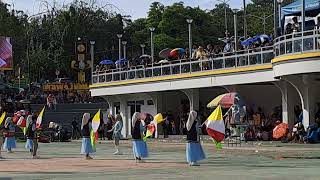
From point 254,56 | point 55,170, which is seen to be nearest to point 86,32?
point 254,56

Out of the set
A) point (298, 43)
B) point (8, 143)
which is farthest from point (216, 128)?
point (8, 143)

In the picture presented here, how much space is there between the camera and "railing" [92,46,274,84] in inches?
1455

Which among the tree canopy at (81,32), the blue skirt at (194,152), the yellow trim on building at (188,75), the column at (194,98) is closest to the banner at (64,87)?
the tree canopy at (81,32)

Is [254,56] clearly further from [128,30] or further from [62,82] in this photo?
[128,30]

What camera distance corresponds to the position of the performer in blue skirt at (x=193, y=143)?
23.1m

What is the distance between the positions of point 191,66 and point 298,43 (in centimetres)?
1166

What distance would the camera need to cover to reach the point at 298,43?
3209cm

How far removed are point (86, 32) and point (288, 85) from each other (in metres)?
59.9

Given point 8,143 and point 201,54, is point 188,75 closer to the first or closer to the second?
Result: point 201,54

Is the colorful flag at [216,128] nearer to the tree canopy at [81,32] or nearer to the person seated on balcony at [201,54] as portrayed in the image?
the person seated on balcony at [201,54]

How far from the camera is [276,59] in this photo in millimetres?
33500

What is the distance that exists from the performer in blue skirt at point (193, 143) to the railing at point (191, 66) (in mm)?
13899

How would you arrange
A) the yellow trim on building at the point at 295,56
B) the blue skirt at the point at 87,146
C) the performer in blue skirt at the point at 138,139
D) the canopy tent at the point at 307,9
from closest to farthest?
the performer in blue skirt at the point at 138,139, the blue skirt at the point at 87,146, the yellow trim on building at the point at 295,56, the canopy tent at the point at 307,9

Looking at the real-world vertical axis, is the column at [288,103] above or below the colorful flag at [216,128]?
above
